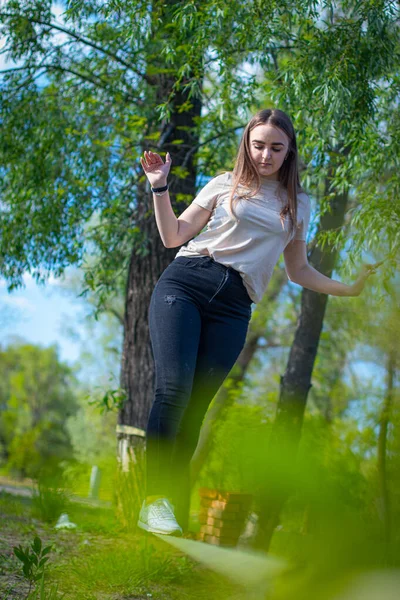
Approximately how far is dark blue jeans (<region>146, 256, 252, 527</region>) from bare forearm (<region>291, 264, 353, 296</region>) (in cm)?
36

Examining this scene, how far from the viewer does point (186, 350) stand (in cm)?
222

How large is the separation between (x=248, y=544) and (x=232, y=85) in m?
3.20

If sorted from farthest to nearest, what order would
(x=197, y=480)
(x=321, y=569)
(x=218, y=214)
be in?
1. (x=197, y=480)
2. (x=218, y=214)
3. (x=321, y=569)

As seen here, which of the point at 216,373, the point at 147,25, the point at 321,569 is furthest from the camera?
the point at 147,25

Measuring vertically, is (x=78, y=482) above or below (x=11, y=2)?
below

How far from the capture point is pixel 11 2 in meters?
4.96

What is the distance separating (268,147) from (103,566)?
2.11m

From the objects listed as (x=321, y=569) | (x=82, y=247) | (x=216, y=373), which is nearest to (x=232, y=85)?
(x=82, y=247)

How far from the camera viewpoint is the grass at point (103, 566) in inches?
114

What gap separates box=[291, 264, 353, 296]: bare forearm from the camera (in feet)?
8.54

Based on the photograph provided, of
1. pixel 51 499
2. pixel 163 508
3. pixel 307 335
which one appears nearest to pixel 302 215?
pixel 163 508

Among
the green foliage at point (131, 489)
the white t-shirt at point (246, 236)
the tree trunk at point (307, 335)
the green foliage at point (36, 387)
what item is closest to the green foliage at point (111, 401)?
the green foliage at point (131, 489)

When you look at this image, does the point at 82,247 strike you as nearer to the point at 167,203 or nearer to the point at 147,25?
the point at 147,25

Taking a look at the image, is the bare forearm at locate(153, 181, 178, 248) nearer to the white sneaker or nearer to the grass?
the white sneaker
